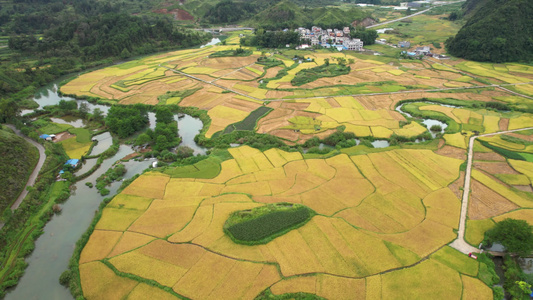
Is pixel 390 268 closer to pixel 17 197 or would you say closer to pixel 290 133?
pixel 290 133

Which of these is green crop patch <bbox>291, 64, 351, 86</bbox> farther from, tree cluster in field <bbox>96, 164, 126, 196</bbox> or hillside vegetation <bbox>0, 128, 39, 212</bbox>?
hillside vegetation <bbox>0, 128, 39, 212</bbox>

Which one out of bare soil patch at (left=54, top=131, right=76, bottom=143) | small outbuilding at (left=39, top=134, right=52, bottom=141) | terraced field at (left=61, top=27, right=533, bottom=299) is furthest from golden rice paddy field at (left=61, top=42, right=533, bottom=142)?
small outbuilding at (left=39, top=134, right=52, bottom=141)

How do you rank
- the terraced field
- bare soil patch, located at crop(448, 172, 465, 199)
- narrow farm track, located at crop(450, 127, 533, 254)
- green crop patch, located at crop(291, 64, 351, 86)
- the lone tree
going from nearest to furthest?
the terraced field → the lone tree → narrow farm track, located at crop(450, 127, 533, 254) → bare soil patch, located at crop(448, 172, 465, 199) → green crop patch, located at crop(291, 64, 351, 86)

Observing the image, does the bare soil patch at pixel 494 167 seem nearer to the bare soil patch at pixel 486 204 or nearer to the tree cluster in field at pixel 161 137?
the bare soil patch at pixel 486 204

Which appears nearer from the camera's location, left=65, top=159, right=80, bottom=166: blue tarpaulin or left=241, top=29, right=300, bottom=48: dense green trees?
left=65, top=159, right=80, bottom=166: blue tarpaulin

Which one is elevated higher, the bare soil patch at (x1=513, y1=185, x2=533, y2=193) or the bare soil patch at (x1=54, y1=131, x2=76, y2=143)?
the bare soil patch at (x1=54, y1=131, x2=76, y2=143)

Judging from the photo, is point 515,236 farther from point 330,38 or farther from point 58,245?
point 330,38
